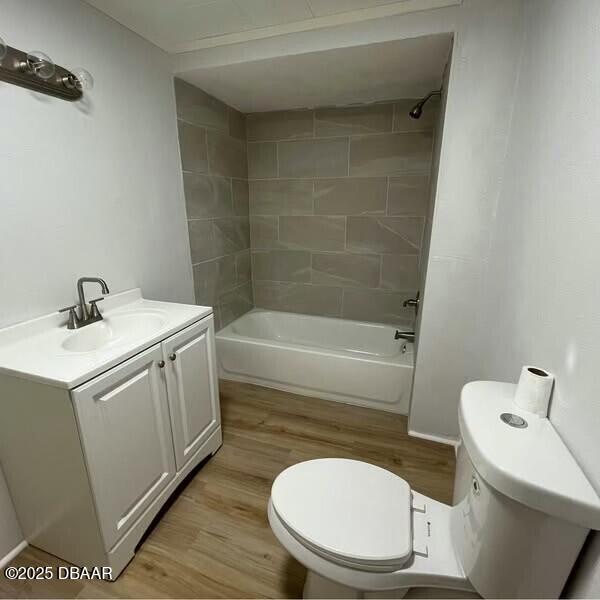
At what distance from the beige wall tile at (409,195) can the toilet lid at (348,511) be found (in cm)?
195

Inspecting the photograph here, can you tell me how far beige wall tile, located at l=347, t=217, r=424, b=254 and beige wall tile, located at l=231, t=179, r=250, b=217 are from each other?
0.92 m

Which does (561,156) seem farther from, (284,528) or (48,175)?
(48,175)

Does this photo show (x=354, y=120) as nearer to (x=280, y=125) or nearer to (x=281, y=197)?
(x=280, y=125)

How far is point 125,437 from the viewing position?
1166mm

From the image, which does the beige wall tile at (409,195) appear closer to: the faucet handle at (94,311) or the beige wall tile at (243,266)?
the beige wall tile at (243,266)

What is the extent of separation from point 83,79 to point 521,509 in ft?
6.77

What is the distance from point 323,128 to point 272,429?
7.43 ft

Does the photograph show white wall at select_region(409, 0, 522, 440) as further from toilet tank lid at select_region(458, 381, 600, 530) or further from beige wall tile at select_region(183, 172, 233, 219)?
beige wall tile at select_region(183, 172, 233, 219)

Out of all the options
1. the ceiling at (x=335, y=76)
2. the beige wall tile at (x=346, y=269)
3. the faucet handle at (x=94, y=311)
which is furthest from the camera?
A: the beige wall tile at (x=346, y=269)

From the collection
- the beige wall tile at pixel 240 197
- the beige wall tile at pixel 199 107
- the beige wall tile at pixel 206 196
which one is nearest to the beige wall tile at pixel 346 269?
the beige wall tile at pixel 240 197

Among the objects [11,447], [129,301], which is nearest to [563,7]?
[129,301]

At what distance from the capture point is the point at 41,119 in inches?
49.7

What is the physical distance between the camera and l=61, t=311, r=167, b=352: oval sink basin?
132 cm

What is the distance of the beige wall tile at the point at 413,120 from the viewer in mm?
2262
